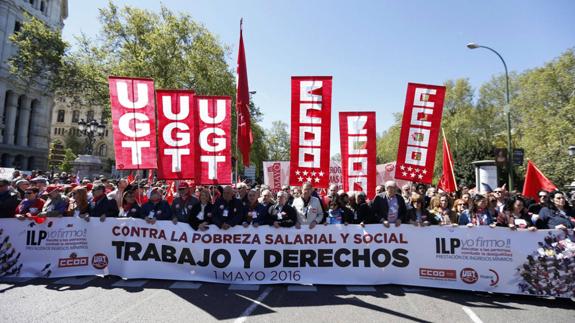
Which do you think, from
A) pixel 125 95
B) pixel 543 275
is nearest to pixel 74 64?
pixel 125 95

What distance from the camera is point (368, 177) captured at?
7.53 m

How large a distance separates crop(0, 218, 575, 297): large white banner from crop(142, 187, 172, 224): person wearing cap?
0.31 m

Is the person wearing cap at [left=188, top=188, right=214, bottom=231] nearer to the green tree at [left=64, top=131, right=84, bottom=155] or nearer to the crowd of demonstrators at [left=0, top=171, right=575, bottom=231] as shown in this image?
the crowd of demonstrators at [left=0, top=171, right=575, bottom=231]

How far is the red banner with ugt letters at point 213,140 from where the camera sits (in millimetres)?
7008

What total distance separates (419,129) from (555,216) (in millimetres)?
2974

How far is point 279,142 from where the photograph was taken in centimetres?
7156

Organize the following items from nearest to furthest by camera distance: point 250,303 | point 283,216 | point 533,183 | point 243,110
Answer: point 250,303 → point 283,216 → point 243,110 → point 533,183


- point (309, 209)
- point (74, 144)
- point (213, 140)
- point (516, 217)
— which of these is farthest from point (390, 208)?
point (74, 144)

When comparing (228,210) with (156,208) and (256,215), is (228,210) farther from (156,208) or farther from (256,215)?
(156,208)

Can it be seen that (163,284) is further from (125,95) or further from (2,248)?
(125,95)

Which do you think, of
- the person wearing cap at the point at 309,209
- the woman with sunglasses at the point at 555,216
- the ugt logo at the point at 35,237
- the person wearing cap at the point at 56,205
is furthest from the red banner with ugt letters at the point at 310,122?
the ugt logo at the point at 35,237

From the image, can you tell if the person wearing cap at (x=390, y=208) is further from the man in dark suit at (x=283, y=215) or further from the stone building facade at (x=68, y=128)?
the stone building facade at (x=68, y=128)

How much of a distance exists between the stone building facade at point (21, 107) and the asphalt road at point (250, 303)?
47.0 m

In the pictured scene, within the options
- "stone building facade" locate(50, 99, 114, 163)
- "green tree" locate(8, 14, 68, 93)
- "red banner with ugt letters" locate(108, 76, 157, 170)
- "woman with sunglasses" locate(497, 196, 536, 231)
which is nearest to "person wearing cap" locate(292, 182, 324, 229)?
"red banner with ugt letters" locate(108, 76, 157, 170)
